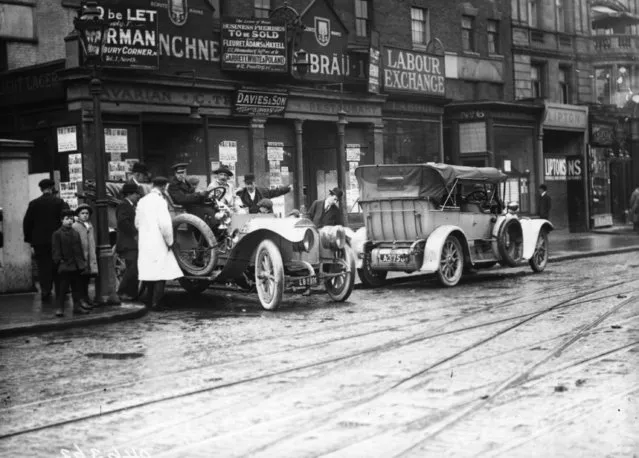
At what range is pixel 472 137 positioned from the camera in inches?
1214

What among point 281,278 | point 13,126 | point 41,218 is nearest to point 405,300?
point 281,278

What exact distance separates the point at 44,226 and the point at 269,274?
3803 millimetres

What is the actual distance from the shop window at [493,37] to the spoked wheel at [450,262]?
18204 mm

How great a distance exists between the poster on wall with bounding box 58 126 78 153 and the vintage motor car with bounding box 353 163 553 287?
6.55 meters

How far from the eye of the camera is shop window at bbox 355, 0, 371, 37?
26.9 metres

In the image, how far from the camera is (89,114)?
19.2 metres

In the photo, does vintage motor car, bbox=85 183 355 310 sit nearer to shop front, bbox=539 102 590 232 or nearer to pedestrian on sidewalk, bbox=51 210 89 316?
pedestrian on sidewalk, bbox=51 210 89 316

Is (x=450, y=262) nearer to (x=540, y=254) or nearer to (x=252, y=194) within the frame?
(x=540, y=254)

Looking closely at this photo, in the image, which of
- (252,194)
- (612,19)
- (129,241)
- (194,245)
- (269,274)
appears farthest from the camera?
(612,19)

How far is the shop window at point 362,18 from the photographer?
26.9m

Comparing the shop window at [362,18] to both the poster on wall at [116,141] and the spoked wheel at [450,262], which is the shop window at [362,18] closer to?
the poster on wall at [116,141]

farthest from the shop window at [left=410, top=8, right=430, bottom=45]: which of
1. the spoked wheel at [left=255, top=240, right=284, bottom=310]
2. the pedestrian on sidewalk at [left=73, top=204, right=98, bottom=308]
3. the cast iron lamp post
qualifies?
the pedestrian on sidewalk at [left=73, top=204, right=98, bottom=308]

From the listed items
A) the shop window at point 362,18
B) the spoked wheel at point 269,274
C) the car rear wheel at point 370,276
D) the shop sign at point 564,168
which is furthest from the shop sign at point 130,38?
the shop sign at point 564,168

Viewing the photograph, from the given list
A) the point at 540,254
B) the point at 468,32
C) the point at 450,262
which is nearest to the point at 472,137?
the point at 468,32
